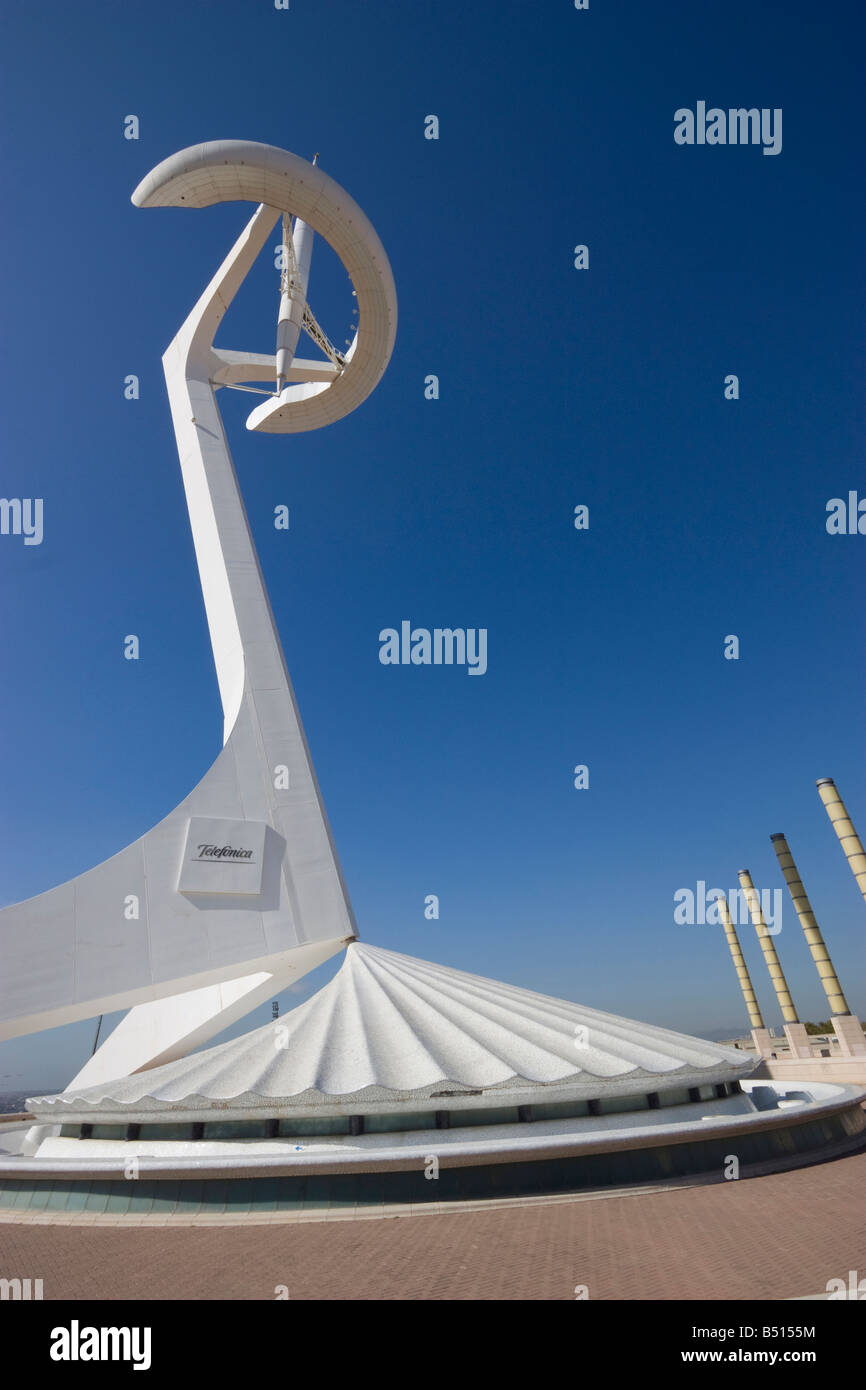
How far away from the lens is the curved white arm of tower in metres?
12.7

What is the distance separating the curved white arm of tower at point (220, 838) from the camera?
41.8 feet

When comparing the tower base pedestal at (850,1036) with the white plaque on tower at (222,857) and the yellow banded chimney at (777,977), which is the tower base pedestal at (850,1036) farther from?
the white plaque on tower at (222,857)

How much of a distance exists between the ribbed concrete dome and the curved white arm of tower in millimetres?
1710

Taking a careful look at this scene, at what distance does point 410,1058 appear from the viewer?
10.4 metres

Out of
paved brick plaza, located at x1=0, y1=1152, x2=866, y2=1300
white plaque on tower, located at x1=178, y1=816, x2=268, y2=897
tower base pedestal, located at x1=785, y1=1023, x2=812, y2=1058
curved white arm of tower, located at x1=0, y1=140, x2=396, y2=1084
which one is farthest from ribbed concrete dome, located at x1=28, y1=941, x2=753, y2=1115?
tower base pedestal, located at x1=785, y1=1023, x2=812, y2=1058

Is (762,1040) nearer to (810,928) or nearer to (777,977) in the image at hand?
(777,977)

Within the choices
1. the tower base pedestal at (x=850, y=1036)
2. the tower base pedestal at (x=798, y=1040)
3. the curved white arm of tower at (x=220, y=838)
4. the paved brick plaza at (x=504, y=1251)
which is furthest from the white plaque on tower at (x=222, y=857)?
the tower base pedestal at (x=798, y=1040)

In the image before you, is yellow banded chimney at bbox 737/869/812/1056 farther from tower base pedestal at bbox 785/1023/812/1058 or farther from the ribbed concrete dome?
the ribbed concrete dome

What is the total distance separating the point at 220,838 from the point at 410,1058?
6.47m

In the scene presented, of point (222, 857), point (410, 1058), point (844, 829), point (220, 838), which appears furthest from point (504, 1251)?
point (844, 829)

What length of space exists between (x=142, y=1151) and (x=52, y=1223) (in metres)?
1.27
